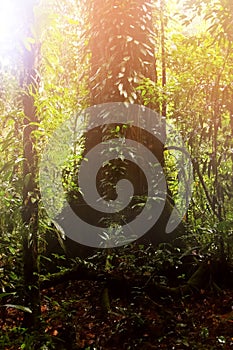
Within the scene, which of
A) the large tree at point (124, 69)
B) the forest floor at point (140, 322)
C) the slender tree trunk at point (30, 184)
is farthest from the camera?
the large tree at point (124, 69)

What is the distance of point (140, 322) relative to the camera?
3770 mm

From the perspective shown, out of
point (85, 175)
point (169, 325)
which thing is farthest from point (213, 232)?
point (85, 175)

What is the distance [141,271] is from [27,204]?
6.73ft

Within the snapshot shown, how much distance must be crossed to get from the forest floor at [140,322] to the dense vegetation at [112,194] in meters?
0.01

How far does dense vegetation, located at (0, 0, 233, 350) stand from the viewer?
9.84 feet

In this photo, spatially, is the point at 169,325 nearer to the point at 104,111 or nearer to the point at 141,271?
the point at 141,271

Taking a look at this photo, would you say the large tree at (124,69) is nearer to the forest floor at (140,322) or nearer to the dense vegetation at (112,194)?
the dense vegetation at (112,194)

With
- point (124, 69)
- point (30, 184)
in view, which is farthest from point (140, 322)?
point (124, 69)

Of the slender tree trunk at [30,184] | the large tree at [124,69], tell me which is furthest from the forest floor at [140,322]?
the large tree at [124,69]

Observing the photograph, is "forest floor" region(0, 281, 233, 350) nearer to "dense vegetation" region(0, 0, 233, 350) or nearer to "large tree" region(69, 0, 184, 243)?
"dense vegetation" region(0, 0, 233, 350)

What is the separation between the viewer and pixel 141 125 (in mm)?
5449

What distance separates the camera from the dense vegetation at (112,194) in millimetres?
3000

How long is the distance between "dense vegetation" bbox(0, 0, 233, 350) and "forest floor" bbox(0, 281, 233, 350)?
1cm

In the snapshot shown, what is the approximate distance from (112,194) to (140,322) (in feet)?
6.25
